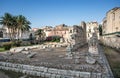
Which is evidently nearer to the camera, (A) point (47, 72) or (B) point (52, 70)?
(B) point (52, 70)

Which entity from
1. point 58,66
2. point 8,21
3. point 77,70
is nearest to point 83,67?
point 77,70

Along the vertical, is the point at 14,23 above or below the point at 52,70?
above

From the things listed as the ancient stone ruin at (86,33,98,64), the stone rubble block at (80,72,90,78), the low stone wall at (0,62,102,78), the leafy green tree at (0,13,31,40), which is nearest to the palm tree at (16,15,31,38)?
the leafy green tree at (0,13,31,40)

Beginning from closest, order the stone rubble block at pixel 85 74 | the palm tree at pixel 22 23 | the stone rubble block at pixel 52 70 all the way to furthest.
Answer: the stone rubble block at pixel 85 74 < the stone rubble block at pixel 52 70 < the palm tree at pixel 22 23

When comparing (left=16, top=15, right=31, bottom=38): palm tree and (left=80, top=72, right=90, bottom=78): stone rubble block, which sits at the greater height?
(left=16, top=15, right=31, bottom=38): palm tree

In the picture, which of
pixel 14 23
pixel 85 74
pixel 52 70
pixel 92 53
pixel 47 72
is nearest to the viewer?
pixel 85 74

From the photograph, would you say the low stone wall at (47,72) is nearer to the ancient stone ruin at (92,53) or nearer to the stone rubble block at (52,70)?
the stone rubble block at (52,70)

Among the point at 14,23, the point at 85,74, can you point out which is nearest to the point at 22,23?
the point at 14,23

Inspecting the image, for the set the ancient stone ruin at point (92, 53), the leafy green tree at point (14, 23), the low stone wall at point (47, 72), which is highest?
the leafy green tree at point (14, 23)

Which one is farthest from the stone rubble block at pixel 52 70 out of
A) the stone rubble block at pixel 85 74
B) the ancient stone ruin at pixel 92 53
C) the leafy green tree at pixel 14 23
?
the leafy green tree at pixel 14 23

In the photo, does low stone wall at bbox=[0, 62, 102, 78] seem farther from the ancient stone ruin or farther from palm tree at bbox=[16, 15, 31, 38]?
palm tree at bbox=[16, 15, 31, 38]

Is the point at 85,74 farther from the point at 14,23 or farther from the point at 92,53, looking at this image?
the point at 14,23

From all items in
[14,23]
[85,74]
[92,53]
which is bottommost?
[85,74]

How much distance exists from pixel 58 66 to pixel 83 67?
5.92 feet
